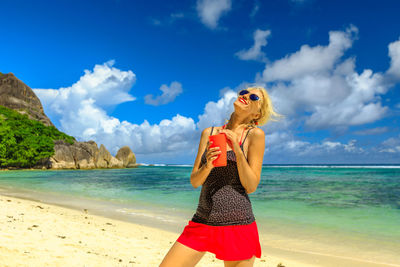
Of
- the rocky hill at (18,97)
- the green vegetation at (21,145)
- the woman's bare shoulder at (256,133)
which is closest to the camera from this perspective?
the woman's bare shoulder at (256,133)

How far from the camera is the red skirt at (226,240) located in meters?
1.91

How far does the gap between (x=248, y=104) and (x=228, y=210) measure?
791mm

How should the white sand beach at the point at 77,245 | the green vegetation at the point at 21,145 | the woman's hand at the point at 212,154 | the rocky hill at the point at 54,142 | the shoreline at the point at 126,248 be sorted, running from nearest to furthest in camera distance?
the woman's hand at the point at 212,154 < the white sand beach at the point at 77,245 < the shoreline at the point at 126,248 < the green vegetation at the point at 21,145 < the rocky hill at the point at 54,142

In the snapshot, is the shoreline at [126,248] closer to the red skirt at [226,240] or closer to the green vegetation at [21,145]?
the red skirt at [226,240]

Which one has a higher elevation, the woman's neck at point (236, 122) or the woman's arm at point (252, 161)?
the woman's neck at point (236, 122)

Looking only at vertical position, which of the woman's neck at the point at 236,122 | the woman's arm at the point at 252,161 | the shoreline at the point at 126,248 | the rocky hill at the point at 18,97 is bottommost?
the shoreline at the point at 126,248

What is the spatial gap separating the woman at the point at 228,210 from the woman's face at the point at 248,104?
0.69 feet

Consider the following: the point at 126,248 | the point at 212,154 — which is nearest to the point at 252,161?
the point at 212,154

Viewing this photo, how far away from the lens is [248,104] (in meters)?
2.24

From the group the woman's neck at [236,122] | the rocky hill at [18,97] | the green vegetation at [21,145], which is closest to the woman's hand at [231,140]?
the woman's neck at [236,122]

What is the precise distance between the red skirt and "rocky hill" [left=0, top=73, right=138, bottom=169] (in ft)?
200

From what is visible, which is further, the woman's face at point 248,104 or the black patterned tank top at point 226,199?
the woman's face at point 248,104

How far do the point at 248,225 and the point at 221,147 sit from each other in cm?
56

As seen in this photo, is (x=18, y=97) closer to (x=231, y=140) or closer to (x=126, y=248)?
(x=126, y=248)
